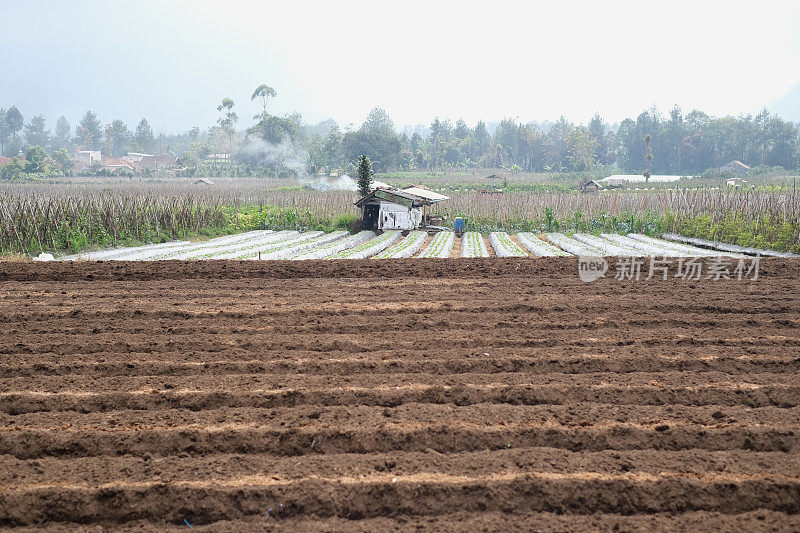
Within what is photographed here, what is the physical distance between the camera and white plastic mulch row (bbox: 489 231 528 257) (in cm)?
1594

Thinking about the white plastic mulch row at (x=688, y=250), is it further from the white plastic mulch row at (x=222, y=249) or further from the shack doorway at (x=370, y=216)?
the white plastic mulch row at (x=222, y=249)

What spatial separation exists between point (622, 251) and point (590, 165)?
216 feet

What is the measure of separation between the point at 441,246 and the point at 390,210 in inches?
217

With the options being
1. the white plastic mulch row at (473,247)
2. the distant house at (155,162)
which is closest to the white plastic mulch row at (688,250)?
the white plastic mulch row at (473,247)

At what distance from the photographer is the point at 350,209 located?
93.5ft

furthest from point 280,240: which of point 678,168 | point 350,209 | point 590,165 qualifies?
point 678,168

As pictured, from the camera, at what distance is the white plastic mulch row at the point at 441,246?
1614 centimetres

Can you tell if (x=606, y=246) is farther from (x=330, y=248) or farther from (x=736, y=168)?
(x=736, y=168)

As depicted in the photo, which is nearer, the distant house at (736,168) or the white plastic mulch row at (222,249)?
the white plastic mulch row at (222,249)

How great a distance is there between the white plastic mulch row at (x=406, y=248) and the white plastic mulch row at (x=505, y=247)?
2.40 metres

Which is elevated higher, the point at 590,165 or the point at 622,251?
the point at 590,165

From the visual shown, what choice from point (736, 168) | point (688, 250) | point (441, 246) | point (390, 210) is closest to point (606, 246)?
point (688, 250)

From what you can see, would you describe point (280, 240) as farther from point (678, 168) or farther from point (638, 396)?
point (678, 168)

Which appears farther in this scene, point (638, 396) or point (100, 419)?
point (638, 396)
